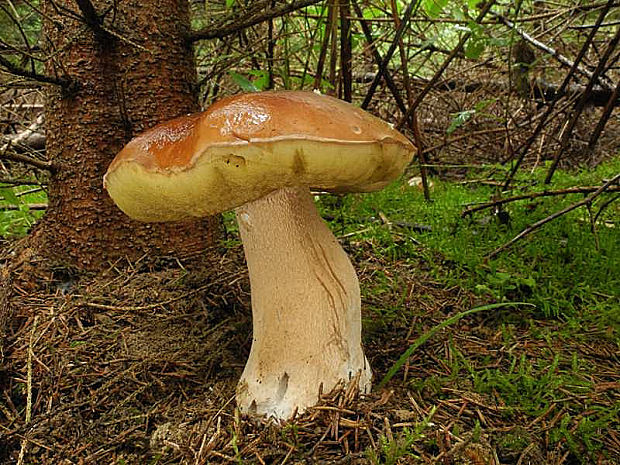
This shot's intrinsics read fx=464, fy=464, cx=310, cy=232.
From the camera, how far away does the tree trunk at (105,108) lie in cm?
202

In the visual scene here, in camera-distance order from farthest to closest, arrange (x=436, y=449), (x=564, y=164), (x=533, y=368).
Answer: (x=564, y=164) → (x=533, y=368) → (x=436, y=449)

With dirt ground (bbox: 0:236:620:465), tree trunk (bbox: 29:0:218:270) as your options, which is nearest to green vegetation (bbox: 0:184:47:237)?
tree trunk (bbox: 29:0:218:270)

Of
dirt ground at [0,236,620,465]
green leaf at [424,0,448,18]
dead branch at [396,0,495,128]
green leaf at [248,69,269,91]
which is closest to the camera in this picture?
dirt ground at [0,236,620,465]

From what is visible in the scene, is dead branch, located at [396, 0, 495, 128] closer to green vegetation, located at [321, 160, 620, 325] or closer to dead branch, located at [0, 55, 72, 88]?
green vegetation, located at [321, 160, 620, 325]

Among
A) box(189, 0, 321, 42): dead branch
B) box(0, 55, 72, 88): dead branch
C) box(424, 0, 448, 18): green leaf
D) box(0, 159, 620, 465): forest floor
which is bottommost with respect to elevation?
box(0, 159, 620, 465): forest floor

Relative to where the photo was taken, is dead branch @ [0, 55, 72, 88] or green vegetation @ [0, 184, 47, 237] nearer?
dead branch @ [0, 55, 72, 88]

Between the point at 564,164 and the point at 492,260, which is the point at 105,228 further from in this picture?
the point at 564,164

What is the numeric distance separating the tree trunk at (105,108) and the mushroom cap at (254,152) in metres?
0.70

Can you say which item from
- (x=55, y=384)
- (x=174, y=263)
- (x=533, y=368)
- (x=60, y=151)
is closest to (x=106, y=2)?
(x=60, y=151)

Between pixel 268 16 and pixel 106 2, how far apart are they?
80 cm

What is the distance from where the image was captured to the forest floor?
139cm

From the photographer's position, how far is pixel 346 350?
1.59 meters

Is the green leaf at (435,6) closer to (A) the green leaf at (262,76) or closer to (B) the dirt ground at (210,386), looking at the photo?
(A) the green leaf at (262,76)

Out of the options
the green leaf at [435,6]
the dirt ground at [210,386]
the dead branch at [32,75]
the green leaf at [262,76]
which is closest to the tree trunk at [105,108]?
the dead branch at [32,75]
